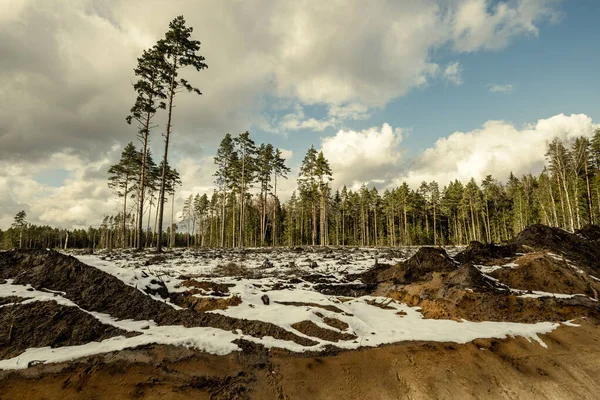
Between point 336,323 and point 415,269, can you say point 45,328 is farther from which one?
point 415,269

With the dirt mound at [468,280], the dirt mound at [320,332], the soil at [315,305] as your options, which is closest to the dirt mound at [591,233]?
the dirt mound at [468,280]

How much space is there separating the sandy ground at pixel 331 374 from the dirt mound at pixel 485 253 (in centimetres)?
718

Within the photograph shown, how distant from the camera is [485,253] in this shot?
40.4 feet

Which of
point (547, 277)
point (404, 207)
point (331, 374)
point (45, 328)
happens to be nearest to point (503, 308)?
point (547, 277)

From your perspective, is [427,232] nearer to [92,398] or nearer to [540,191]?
[540,191]

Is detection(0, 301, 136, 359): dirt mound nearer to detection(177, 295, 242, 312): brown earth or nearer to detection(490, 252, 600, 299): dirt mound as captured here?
detection(177, 295, 242, 312): brown earth

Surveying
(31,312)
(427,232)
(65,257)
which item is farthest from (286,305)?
(427,232)

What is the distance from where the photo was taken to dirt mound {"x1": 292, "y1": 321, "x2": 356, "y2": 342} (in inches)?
193

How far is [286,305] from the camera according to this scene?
6273mm

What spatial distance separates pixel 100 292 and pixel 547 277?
12.0 metres

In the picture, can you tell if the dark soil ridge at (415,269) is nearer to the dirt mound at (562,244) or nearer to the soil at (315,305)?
the soil at (315,305)

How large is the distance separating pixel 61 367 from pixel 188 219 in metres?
74.0

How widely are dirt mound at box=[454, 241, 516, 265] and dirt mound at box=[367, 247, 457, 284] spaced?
1.90 meters

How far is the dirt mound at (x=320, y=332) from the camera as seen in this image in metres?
4.91
